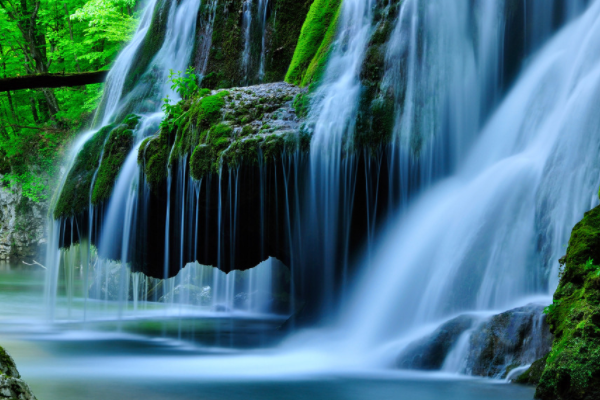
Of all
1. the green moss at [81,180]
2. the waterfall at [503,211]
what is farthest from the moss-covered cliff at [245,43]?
the waterfall at [503,211]

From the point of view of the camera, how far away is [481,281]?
21.7ft

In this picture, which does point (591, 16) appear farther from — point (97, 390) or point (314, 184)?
point (97, 390)

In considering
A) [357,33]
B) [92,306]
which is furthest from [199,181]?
[92,306]

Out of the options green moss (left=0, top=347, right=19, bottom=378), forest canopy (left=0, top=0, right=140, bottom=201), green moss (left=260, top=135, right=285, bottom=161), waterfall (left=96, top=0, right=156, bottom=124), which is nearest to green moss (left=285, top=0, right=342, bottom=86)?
green moss (left=260, top=135, right=285, bottom=161)

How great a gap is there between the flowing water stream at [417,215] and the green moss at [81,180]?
954 mm

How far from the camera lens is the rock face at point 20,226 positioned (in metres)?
30.8

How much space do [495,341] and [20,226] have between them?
96.9 feet

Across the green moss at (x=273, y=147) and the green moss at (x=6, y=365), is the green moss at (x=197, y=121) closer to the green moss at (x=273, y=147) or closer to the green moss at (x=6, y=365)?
the green moss at (x=273, y=147)

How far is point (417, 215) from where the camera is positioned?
319 inches

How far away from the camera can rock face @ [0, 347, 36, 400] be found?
3064mm

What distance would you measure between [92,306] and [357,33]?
11117 millimetres

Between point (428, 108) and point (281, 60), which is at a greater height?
point (281, 60)

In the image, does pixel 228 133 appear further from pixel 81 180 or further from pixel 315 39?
pixel 81 180

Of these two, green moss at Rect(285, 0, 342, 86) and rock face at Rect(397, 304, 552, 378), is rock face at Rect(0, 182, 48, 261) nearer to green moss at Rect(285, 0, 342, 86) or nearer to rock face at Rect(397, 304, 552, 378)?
green moss at Rect(285, 0, 342, 86)
